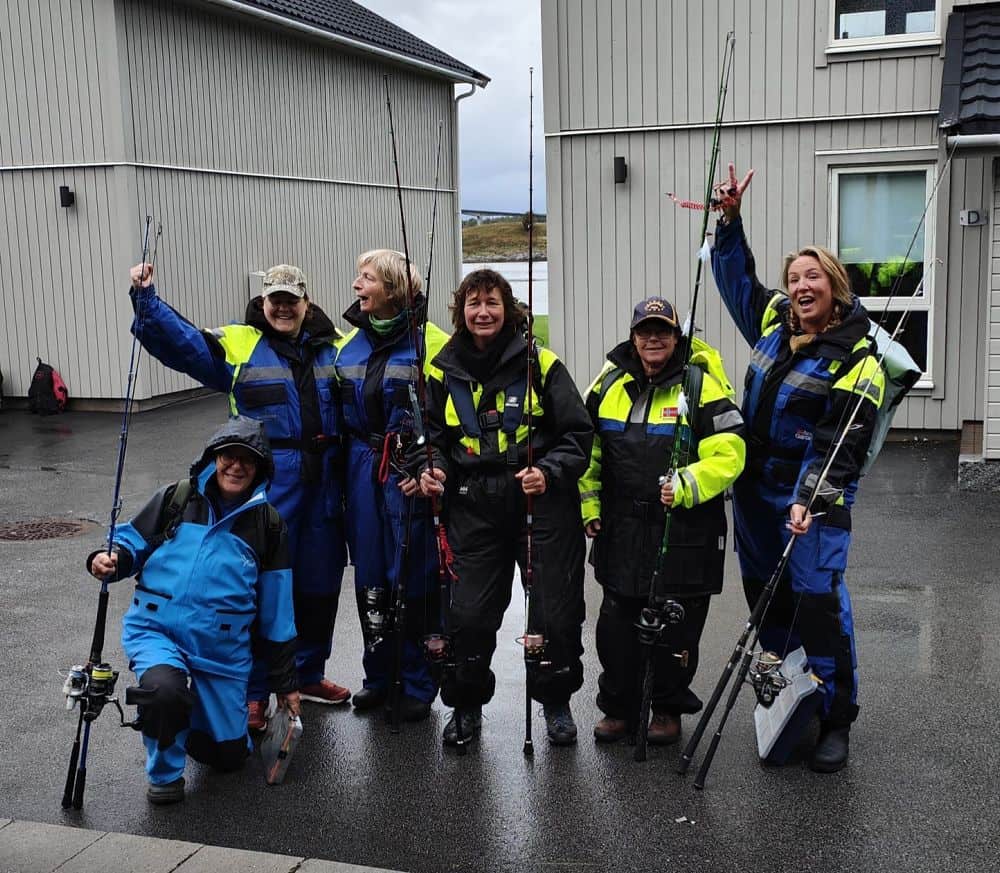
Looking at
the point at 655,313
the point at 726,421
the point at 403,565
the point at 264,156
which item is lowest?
the point at 403,565

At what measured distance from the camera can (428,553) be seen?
5508mm

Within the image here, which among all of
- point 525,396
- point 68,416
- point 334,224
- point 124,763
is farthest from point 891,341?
point 334,224

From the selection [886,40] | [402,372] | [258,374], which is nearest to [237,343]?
[258,374]

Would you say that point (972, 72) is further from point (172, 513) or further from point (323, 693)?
point (172, 513)

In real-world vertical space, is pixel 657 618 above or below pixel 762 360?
below

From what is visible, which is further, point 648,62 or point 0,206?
point 0,206

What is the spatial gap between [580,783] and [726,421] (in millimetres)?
1540

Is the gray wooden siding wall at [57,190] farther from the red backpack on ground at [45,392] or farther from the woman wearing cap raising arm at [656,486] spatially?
the woman wearing cap raising arm at [656,486]

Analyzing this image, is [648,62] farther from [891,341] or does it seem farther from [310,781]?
[310,781]

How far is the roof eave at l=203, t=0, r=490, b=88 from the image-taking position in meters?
17.8

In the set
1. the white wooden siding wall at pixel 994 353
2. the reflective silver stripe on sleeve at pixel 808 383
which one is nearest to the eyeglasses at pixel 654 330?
the reflective silver stripe on sleeve at pixel 808 383

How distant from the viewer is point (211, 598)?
15.9 ft

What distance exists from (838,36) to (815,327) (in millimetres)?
8170

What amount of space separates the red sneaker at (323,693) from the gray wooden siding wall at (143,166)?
35.9 feet
